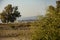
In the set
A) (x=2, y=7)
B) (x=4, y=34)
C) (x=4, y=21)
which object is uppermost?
(x=2, y=7)

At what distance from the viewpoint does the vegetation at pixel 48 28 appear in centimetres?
158

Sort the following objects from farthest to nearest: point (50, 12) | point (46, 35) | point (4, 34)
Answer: point (4, 34) < point (50, 12) < point (46, 35)

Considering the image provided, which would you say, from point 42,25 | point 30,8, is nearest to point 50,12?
point 42,25

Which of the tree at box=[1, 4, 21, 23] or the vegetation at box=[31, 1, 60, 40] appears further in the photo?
the tree at box=[1, 4, 21, 23]

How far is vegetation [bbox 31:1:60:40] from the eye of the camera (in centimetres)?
158

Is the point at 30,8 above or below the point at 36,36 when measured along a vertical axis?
above

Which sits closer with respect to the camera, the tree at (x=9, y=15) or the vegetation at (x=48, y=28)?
the vegetation at (x=48, y=28)

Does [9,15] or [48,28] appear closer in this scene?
[48,28]

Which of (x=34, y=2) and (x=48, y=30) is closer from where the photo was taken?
(x=48, y=30)

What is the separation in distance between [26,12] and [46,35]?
0.93 metres

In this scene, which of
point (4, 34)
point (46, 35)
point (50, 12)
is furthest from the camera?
point (4, 34)

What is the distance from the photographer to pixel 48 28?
161cm

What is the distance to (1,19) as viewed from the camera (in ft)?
7.80

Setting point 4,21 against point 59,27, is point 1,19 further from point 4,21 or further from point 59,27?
point 59,27
